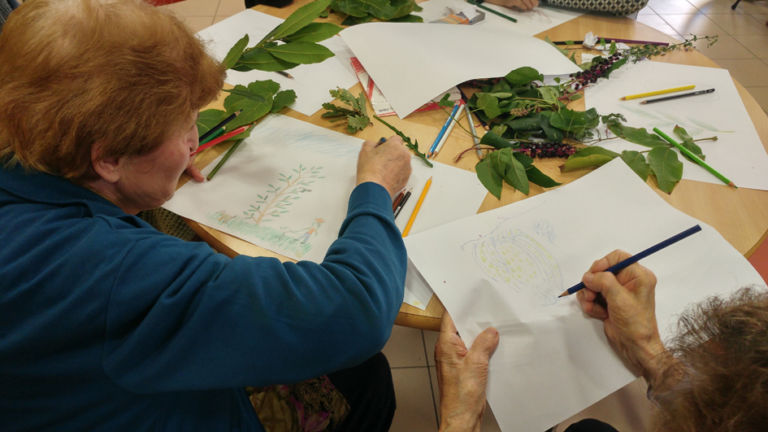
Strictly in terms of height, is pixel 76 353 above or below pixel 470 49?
below

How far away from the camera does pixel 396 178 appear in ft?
2.97

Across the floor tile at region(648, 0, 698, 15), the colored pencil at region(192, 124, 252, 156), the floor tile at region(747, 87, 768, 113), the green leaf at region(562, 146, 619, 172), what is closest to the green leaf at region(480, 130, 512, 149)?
the green leaf at region(562, 146, 619, 172)

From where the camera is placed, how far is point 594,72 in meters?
1.24

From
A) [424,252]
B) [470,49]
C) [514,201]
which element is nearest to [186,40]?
[424,252]

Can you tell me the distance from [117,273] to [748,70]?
4247 mm

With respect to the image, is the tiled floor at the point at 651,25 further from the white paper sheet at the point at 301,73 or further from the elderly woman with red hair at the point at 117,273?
the elderly woman with red hair at the point at 117,273

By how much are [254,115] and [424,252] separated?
0.58m

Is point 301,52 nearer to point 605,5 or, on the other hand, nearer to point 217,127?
point 217,127

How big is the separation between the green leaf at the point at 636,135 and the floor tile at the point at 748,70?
2.84 meters

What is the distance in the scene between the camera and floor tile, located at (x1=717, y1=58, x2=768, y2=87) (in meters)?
3.06

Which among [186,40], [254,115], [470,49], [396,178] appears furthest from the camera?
[470,49]

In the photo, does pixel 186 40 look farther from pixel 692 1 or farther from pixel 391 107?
pixel 692 1

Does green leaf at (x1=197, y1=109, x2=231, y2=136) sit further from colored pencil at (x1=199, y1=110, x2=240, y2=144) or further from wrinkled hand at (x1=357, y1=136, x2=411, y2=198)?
wrinkled hand at (x1=357, y1=136, x2=411, y2=198)

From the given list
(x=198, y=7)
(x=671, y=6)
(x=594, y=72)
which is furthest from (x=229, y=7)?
(x=671, y=6)
